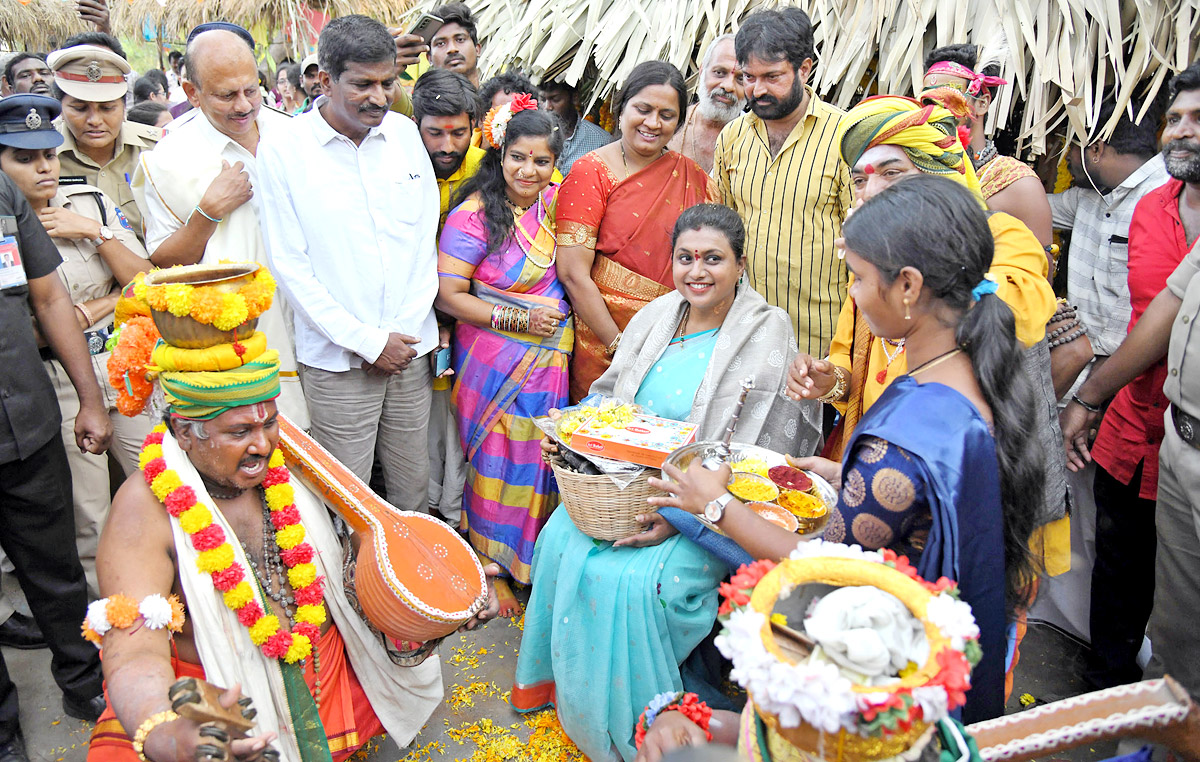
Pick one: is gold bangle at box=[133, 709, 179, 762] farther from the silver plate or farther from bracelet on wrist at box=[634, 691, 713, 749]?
the silver plate

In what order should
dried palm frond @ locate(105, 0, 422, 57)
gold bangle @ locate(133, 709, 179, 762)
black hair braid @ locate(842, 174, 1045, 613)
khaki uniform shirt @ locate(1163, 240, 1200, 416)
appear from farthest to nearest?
1. dried palm frond @ locate(105, 0, 422, 57)
2. khaki uniform shirt @ locate(1163, 240, 1200, 416)
3. black hair braid @ locate(842, 174, 1045, 613)
4. gold bangle @ locate(133, 709, 179, 762)

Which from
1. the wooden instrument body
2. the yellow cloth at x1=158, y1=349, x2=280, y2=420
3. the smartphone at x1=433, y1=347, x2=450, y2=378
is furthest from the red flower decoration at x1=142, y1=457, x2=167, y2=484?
the smartphone at x1=433, y1=347, x2=450, y2=378

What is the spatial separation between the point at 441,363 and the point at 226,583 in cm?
202

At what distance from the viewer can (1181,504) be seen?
2.89 metres

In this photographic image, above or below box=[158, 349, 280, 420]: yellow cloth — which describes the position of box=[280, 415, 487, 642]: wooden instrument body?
below

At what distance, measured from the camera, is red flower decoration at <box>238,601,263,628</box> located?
93.4 inches

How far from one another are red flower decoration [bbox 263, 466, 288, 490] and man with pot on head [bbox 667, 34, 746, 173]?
2980mm

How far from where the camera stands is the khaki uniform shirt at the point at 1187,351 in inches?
108

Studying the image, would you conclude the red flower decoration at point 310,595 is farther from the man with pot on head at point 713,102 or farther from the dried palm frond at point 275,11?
the dried palm frond at point 275,11

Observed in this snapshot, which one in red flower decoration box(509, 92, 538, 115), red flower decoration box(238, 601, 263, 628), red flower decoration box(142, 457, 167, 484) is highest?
red flower decoration box(509, 92, 538, 115)

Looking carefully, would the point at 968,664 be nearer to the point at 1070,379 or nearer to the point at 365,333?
the point at 1070,379

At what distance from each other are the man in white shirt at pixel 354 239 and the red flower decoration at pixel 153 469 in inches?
49.9

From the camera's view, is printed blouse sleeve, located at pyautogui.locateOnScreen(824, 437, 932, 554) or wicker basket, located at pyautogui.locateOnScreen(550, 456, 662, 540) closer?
printed blouse sleeve, located at pyautogui.locateOnScreen(824, 437, 932, 554)

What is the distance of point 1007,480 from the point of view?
2.04 meters
